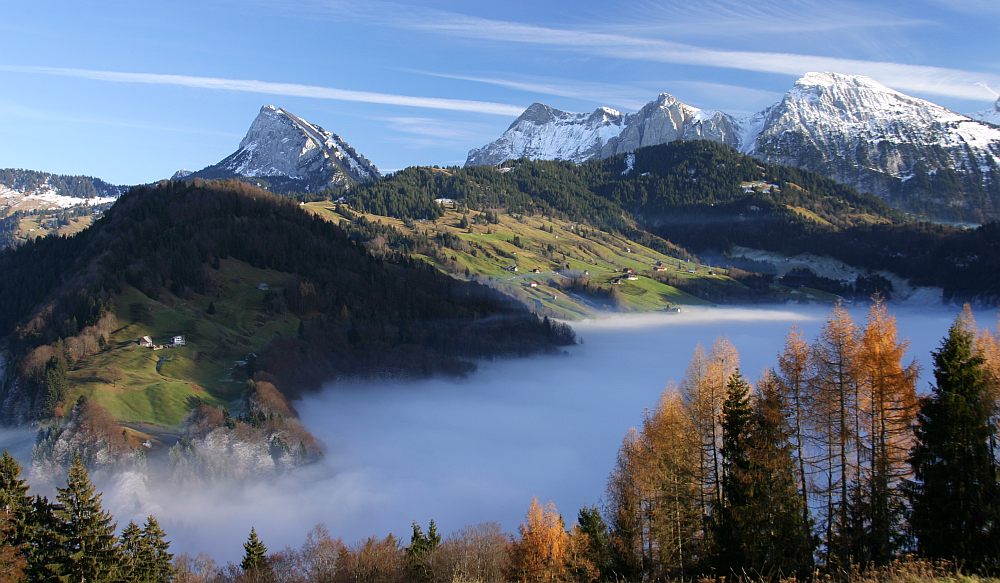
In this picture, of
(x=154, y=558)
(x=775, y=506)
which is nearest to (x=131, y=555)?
(x=154, y=558)

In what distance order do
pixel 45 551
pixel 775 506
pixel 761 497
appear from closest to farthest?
pixel 775 506 → pixel 761 497 → pixel 45 551

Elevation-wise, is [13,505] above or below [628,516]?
above

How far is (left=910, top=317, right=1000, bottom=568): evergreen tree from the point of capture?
123 feet

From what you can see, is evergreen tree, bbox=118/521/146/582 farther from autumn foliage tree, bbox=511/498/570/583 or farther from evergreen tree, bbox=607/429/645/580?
evergreen tree, bbox=607/429/645/580

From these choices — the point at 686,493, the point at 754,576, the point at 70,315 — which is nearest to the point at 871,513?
the point at 754,576

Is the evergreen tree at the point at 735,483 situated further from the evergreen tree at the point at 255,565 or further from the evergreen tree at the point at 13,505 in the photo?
the evergreen tree at the point at 13,505

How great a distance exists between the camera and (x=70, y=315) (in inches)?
7274

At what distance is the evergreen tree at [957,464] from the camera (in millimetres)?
37562

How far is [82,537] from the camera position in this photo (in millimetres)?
53875

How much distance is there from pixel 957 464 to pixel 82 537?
6181cm

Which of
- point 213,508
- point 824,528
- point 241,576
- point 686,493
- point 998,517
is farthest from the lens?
point 213,508

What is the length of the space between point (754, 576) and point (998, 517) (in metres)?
13.4

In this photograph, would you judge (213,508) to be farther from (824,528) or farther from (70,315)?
(824,528)

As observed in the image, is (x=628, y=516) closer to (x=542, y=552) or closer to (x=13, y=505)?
(x=542, y=552)
